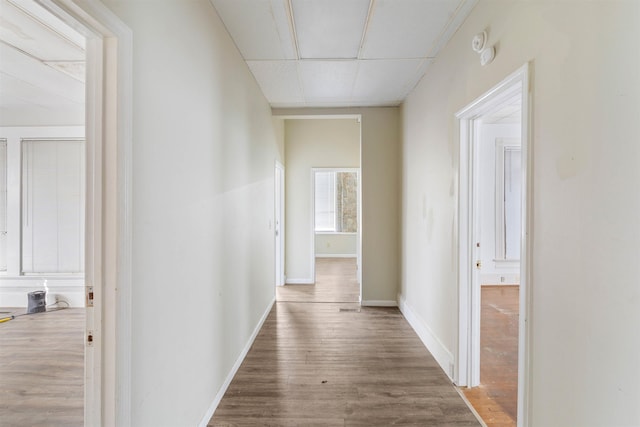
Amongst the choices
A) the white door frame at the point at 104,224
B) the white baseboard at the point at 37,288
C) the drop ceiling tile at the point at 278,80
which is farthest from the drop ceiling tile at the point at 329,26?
the white baseboard at the point at 37,288

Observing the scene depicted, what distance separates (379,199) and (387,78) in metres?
1.63

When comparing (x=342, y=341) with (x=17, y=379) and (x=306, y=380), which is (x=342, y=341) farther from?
(x=17, y=379)

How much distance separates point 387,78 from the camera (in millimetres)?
3275

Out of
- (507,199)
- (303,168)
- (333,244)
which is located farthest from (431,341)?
(333,244)

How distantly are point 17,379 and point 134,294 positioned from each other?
2293mm

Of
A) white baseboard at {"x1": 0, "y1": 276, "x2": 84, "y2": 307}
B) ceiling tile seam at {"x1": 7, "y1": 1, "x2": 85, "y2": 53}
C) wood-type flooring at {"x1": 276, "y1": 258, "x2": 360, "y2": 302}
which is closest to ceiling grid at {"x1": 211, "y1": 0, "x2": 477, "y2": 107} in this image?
ceiling tile seam at {"x1": 7, "y1": 1, "x2": 85, "y2": 53}

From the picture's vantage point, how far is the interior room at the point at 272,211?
113 cm

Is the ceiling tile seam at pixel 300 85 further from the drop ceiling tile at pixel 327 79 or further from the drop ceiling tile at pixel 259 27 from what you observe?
the drop ceiling tile at pixel 259 27

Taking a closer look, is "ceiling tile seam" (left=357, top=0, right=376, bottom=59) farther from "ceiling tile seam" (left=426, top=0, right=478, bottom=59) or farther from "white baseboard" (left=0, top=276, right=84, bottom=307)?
"white baseboard" (left=0, top=276, right=84, bottom=307)

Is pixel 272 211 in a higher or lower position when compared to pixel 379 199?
lower

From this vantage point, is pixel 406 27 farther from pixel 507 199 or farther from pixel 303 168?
pixel 507 199

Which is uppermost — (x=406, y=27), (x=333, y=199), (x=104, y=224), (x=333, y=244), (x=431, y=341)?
(x=406, y=27)

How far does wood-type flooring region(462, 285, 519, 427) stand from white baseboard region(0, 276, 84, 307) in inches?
189

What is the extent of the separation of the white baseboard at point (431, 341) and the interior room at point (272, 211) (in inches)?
1.6
